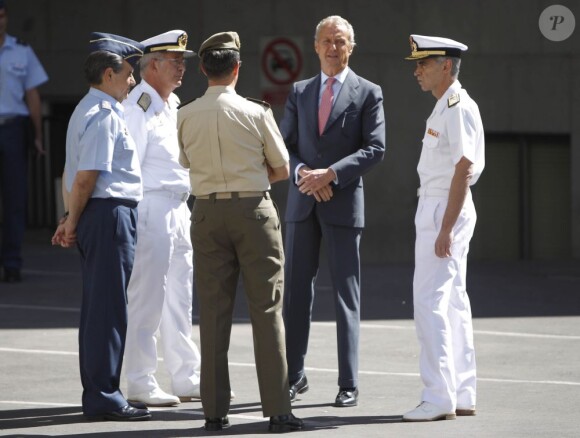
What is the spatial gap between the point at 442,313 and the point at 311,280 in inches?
45.1

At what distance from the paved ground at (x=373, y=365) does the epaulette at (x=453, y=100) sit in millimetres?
1729

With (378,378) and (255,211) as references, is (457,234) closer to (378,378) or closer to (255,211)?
(255,211)

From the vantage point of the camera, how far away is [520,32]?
1816cm

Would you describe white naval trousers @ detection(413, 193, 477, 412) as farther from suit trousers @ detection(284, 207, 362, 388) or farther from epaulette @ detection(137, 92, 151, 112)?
epaulette @ detection(137, 92, 151, 112)

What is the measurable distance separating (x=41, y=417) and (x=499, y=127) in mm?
10819

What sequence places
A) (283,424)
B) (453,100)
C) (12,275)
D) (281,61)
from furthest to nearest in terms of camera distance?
(281,61) → (12,275) → (453,100) → (283,424)

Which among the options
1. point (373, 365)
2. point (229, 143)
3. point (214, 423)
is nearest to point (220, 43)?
point (229, 143)

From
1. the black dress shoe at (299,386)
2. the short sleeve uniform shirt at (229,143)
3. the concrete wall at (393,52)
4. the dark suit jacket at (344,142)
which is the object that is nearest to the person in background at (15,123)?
the concrete wall at (393,52)

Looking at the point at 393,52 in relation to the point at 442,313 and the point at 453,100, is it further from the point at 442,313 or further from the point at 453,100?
the point at 442,313

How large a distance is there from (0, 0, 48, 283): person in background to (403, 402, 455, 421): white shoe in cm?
692

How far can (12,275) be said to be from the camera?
14.7 m

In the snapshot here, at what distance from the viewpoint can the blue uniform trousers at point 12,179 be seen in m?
14.4

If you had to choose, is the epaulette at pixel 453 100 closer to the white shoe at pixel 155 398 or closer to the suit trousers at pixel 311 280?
the suit trousers at pixel 311 280

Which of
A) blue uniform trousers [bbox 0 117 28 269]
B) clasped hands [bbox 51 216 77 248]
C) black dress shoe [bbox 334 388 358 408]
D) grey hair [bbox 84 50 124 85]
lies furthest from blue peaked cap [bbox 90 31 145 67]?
blue uniform trousers [bbox 0 117 28 269]
